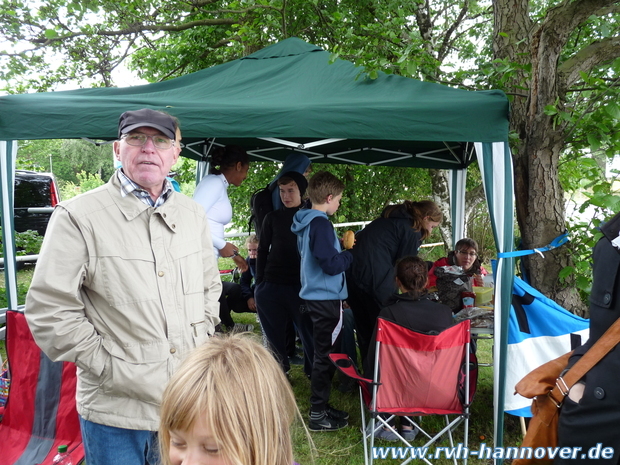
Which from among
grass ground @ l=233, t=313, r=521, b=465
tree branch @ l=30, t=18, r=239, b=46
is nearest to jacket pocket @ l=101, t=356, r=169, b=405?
grass ground @ l=233, t=313, r=521, b=465

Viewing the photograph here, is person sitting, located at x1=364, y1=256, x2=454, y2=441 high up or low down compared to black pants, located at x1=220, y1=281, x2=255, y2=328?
up

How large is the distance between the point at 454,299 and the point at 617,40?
77.2 inches

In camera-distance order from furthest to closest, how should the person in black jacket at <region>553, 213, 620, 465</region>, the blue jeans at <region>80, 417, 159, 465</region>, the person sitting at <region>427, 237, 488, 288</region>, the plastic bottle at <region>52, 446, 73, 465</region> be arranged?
the person sitting at <region>427, 237, 488, 288</region>, the plastic bottle at <region>52, 446, 73, 465</region>, the blue jeans at <region>80, 417, 159, 465</region>, the person in black jacket at <region>553, 213, 620, 465</region>

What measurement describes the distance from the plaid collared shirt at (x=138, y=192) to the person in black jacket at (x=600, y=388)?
1.31 metres

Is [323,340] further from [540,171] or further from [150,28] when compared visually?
[150,28]

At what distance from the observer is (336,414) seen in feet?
11.1

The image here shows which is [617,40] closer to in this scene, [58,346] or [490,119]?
[490,119]

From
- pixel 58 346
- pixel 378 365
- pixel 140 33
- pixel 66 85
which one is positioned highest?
pixel 140 33

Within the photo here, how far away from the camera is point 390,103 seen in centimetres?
287

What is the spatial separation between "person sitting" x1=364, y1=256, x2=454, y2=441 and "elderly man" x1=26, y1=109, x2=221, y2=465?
4.45 ft

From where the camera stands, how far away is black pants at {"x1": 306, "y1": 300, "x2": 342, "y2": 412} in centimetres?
320

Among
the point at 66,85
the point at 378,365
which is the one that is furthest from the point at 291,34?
the point at 378,365

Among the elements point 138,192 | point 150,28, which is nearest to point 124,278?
point 138,192

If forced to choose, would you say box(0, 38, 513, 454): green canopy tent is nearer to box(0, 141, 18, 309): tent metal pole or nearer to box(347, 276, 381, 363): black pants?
box(0, 141, 18, 309): tent metal pole
